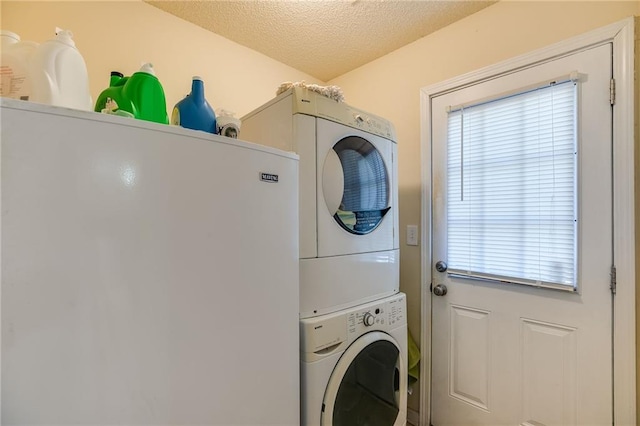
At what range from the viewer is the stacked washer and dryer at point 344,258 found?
104 cm

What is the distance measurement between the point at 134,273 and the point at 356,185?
940mm

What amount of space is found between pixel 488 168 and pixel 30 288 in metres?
1.82

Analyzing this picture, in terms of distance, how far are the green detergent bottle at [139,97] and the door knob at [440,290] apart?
5.49 feet

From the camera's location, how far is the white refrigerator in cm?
46

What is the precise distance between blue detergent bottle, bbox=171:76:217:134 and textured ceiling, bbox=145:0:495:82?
3.17 ft

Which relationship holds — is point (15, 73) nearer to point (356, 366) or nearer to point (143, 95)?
point (143, 95)

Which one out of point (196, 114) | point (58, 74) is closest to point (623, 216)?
point (196, 114)

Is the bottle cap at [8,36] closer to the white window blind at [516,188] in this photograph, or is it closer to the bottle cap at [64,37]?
the bottle cap at [64,37]

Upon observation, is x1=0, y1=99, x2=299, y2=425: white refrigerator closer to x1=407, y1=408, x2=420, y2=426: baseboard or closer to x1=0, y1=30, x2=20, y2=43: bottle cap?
x1=0, y1=30, x2=20, y2=43: bottle cap

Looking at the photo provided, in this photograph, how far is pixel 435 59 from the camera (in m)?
1.76

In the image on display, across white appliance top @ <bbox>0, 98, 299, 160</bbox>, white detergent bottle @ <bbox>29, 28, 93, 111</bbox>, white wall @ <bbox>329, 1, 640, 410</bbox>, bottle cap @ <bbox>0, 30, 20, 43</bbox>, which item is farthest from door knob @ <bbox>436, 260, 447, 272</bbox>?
bottle cap @ <bbox>0, 30, 20, 43</bbox>

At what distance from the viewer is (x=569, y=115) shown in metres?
1.29

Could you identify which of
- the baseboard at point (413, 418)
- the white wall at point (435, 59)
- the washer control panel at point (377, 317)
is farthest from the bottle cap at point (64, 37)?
the baseboard at point (413, 418)

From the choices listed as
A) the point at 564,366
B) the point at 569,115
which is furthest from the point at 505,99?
the point at 564,366
